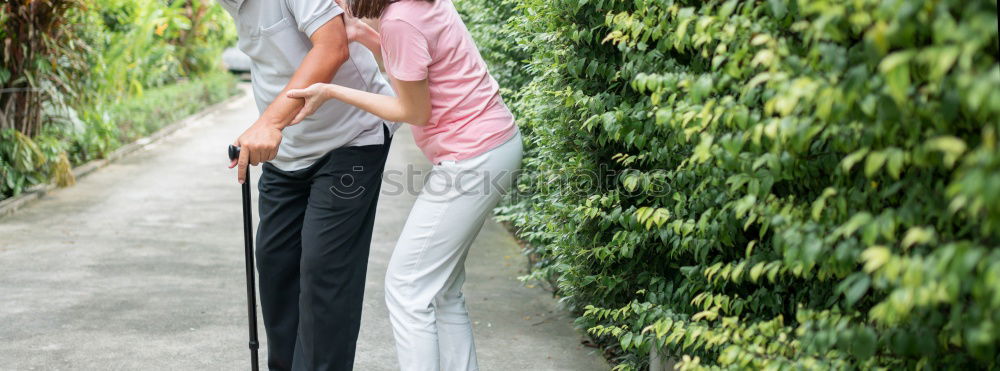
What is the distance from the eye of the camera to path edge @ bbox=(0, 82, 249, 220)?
8295 millimetres

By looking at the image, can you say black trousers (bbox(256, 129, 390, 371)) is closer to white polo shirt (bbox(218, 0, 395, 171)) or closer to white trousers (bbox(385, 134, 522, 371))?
white polo shirt (bbox(218, 0, 395, 171))

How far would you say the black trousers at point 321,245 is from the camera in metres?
3.61

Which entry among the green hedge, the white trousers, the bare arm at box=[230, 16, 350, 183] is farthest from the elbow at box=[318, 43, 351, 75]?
the green hedge

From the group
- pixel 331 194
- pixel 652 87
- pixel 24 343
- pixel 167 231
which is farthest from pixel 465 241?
pixel 167 231

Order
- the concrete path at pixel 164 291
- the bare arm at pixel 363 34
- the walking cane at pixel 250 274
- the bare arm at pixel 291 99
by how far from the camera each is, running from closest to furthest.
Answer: the bare arm at pixel 291 99, the bare arm at pixel 363 34, the walking cane at pixel 250 274, the concrete path at pixel 164 291

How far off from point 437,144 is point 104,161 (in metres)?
8.66

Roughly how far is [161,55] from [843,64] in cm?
1374

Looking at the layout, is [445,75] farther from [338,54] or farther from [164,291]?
[164,291]

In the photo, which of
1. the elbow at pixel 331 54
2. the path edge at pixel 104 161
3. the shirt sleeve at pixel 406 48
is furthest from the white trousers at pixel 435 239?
the path edge at pixel 104 161

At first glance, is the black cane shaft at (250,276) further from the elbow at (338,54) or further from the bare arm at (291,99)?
the elbow at (338,54)

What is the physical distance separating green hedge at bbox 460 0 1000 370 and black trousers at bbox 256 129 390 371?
82cm

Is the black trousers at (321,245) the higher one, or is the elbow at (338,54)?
the elbow at (338,54)

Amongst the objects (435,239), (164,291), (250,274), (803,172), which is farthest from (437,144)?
(164,291)

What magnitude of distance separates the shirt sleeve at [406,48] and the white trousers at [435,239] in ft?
1.20
